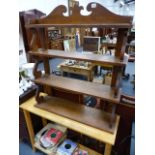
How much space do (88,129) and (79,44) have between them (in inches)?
250

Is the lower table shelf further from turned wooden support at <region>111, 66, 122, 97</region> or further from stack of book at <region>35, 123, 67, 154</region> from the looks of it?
turned wooden support at <region>111, 66, 122, 97</region>

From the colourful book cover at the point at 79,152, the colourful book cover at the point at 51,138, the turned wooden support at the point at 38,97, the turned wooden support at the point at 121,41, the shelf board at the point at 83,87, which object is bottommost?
the colourful book cover at the point at 79,152

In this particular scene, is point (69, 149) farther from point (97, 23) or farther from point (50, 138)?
point (97, 23)

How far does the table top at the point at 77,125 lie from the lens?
1044 mm

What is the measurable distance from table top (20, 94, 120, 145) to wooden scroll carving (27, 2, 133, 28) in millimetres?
745

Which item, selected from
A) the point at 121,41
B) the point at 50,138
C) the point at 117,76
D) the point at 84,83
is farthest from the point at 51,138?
the point at 121,41

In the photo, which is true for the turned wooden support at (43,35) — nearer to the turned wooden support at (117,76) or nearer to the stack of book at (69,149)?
the turned wooden support at (117,76)

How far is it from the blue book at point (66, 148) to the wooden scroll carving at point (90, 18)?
3.98 feet

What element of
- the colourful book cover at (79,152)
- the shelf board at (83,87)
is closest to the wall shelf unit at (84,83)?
the shelf board at (83,87)

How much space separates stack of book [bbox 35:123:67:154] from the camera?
156cm

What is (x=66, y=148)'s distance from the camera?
153 centimetres
